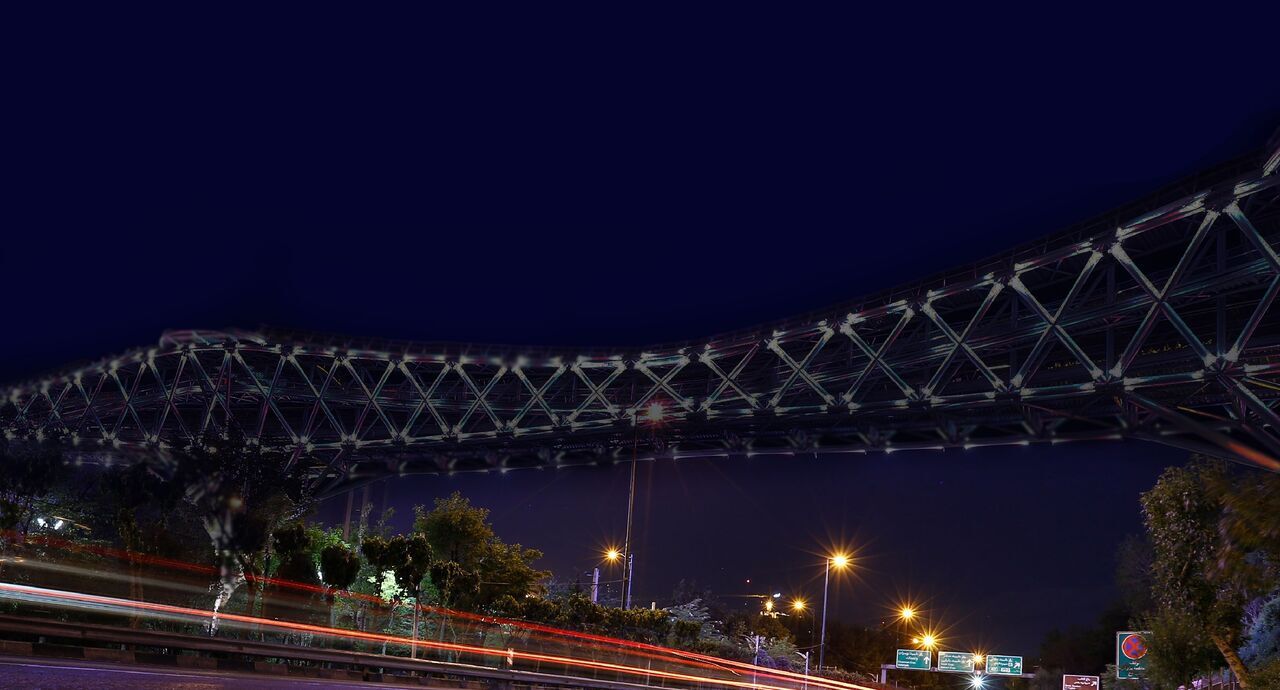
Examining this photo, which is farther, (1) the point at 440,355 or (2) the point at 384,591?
(1) the point at 440,355

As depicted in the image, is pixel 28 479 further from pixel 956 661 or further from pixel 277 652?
pixel 956 661

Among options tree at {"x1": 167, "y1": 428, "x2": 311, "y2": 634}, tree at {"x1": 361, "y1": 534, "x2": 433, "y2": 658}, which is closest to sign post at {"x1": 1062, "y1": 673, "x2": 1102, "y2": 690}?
tree at {"x1": 361, "y1": 534, "x2": 433, "y2": 658}

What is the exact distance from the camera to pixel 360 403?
109375 mm

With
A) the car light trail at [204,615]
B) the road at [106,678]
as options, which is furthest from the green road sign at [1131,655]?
the road at [106,678]

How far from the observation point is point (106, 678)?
1728cm

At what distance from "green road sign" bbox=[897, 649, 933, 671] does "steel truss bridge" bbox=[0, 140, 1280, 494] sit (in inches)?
664

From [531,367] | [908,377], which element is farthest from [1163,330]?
[531,367]

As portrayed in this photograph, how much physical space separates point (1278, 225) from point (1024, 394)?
1673 cm

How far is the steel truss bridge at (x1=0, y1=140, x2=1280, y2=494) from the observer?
54438mm

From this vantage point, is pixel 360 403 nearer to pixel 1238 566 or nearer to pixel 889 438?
pixel 889 438

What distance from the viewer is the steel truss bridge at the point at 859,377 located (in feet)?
179

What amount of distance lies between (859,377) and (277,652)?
5224 cm

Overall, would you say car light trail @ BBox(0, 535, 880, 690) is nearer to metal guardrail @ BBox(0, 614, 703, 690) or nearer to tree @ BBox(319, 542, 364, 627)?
tree @ BBox(319, 542, 364, 627)

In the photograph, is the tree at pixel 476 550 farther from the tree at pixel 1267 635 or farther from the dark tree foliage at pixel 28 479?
the tree at pixel 1267 635
